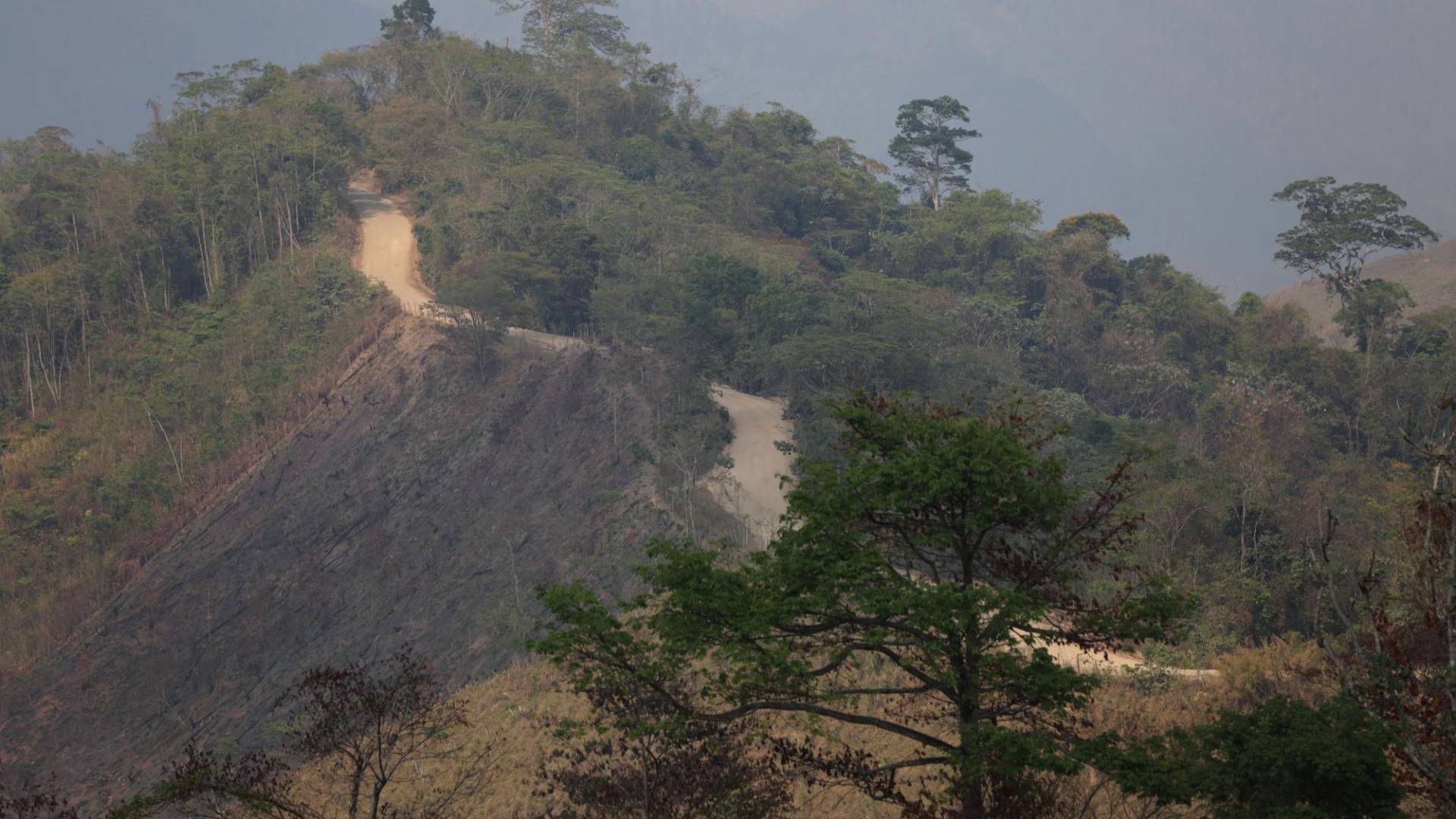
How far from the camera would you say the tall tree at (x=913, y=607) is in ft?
30.0

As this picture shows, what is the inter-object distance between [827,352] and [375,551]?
14624 millimetres

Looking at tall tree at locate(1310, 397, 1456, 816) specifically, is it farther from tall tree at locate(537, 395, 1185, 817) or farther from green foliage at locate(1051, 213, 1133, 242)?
green foliage at locate(1051, 213, 1133, 242)

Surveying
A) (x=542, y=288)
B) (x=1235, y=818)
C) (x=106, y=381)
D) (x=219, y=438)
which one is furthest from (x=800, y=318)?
(x=1235, y=818)

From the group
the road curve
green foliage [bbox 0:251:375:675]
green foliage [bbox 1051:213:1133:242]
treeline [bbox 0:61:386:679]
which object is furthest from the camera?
green foliage [bbox 1051:213:1133:242]

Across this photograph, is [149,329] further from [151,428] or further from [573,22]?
[573,22]

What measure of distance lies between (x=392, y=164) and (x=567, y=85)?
977 centimetres

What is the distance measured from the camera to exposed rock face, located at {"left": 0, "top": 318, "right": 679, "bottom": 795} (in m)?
28.6

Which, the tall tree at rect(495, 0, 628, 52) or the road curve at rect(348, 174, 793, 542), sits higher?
the tall tree at rect(495, 0, 628, 52)

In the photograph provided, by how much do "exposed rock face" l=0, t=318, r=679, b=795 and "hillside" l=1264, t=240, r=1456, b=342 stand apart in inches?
1611

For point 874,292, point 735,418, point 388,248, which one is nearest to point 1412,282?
point 874,292

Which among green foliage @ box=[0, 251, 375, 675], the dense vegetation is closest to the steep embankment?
green foliage @ box=[0, 251, 375, 675]

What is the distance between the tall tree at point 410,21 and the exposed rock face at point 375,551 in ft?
90.3

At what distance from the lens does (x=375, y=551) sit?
3294 cm

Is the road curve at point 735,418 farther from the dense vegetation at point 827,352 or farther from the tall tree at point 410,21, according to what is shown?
the tall tree at point 410,21
